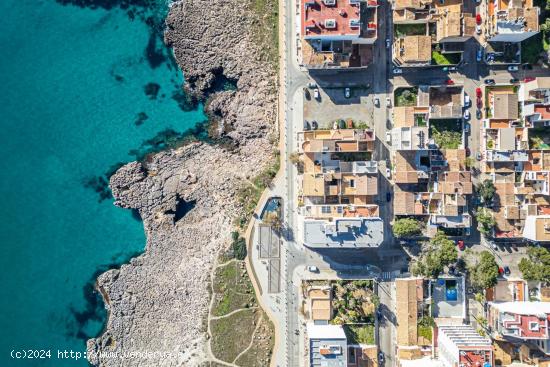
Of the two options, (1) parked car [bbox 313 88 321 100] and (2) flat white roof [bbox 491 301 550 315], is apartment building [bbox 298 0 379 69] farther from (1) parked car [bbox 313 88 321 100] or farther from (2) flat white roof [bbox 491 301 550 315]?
(2) flat white roof [bbox 491 301 550 315]

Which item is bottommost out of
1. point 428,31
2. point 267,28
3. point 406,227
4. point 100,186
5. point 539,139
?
point 406,227

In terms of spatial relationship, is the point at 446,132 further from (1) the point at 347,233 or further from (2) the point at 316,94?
(1) the point at 347,233

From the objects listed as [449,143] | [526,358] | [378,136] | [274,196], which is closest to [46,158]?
[274,196]

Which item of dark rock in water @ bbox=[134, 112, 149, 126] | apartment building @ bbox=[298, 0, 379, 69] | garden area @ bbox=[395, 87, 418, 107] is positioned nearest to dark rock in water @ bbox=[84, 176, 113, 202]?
dark rock in water @ bbox=[134, 112, 149, 126]

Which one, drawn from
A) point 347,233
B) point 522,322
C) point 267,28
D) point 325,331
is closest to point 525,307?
point 522,322

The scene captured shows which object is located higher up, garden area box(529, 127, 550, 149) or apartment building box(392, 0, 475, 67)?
apartment building box(392, 0, 475, 67)

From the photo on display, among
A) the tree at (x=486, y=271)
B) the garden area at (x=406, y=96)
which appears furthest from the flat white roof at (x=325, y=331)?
the garden area at (x=406, y=96)
